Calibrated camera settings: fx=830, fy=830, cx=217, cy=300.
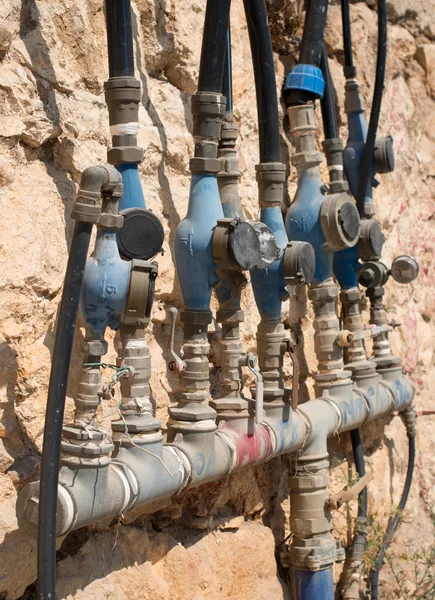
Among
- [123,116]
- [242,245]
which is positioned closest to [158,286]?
[242,245]

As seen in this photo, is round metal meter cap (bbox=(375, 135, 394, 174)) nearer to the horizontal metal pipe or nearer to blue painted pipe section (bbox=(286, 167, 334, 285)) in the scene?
blue painted pipe section (bbox=(286, 167, 334, 285))

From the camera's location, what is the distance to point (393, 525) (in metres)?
2.10

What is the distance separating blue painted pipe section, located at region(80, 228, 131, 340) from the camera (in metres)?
1.24

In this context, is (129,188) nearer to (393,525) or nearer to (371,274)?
(371,274)

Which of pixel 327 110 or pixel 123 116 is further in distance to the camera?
pixel 327 110

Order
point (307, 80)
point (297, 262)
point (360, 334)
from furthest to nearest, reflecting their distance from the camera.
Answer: point (360, 334)
point (307, 80)
point (297, 262)

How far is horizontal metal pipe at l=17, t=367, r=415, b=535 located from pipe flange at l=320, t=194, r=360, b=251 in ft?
1.10

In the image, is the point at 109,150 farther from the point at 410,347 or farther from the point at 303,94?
the point at 410,347

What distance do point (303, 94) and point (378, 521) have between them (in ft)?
3.55

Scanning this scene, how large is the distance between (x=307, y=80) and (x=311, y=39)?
10cm

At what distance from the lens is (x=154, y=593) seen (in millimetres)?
1506

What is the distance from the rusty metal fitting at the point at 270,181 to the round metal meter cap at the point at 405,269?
1.81 ft

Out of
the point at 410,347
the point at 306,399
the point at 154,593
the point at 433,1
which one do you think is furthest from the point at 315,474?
the point at 433,1

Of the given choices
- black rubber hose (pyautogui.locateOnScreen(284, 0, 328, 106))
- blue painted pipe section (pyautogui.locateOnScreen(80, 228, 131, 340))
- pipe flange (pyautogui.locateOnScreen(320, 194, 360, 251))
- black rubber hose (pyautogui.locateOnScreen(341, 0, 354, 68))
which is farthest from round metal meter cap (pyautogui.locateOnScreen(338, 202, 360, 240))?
blue painted pipe section (pyautogui.locateOnScreen(80, 228, 131, 340))
